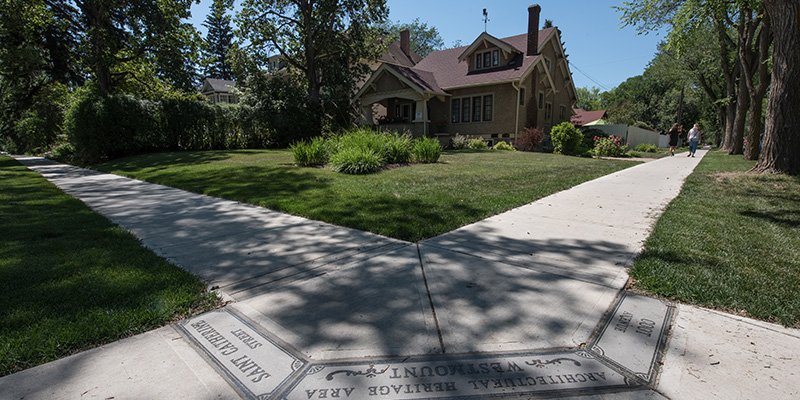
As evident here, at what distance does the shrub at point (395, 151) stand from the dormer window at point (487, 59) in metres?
14.6

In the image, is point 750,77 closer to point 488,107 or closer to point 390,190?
point 488,107

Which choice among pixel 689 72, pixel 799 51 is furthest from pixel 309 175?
pixel 689 72

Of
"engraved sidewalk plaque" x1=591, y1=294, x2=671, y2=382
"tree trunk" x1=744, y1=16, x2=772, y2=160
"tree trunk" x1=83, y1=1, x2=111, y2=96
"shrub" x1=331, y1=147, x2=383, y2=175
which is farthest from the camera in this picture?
"tree trunk" x1=83, y1=1, x2=111, y2=96

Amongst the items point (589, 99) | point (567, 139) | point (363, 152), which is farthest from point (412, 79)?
point (589, 99)

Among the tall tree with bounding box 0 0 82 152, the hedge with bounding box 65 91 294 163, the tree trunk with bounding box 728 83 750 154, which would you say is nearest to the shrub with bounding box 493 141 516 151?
the hedge with bounding box 65 91 294 163

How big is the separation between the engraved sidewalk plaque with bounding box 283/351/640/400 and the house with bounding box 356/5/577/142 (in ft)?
67.9

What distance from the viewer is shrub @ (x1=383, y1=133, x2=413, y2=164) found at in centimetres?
1136

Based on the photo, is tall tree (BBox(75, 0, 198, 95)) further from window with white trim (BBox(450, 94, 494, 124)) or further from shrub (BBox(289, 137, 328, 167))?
window with white trim (BBox(450, 94, 494, 124))

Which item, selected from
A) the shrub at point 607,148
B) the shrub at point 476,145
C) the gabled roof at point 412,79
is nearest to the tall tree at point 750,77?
the shrub at point 607,148

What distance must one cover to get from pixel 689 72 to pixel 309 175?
3646 centimetres

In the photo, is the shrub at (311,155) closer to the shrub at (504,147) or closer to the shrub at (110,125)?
the shrub at (110,125)

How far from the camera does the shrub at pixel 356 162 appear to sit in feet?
32.1

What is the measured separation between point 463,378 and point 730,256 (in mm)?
3295

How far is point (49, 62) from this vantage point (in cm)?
2567
